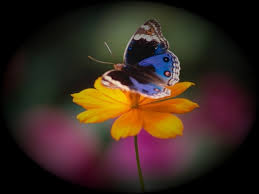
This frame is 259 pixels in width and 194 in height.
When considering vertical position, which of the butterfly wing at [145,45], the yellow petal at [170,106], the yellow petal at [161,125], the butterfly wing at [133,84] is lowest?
the yellow petal at [161,125]

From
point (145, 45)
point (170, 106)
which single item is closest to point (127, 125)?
point (170, 106)

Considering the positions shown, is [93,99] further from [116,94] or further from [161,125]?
[161,125]

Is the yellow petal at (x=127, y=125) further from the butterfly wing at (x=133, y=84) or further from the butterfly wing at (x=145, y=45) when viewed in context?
the butterfly wing at (x=145, y=45)

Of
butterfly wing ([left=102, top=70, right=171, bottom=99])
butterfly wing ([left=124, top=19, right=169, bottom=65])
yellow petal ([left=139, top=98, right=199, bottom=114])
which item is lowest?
yellow petal ([left=139, top=98, right=199, bottom=114])

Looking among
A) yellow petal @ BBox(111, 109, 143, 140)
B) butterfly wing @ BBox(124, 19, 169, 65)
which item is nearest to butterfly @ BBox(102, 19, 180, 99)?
butterfly wing @ BBox(124, 19, 169, 65)

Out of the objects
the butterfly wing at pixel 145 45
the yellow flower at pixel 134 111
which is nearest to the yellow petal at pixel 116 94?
the yellow flower at pixel 134 111

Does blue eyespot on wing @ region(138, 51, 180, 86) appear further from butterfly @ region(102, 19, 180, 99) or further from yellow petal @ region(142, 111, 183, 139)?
yellow petal @ region(142, 111, 183, 139)

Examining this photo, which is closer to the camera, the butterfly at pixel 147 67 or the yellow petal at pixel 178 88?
the butterfly at pixel 147 67

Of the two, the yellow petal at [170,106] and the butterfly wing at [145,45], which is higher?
the butterfly wing at [145,45]
